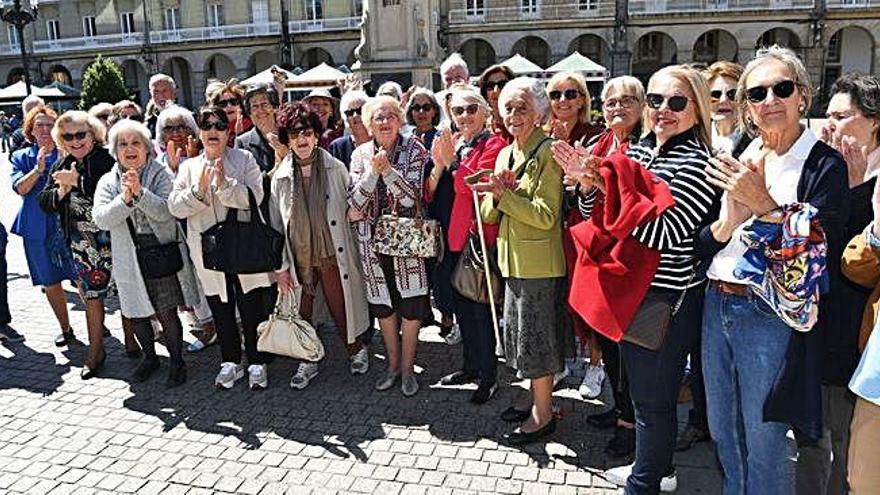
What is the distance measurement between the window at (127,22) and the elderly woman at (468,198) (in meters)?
42.7

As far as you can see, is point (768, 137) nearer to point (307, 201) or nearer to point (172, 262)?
point (307, 201)

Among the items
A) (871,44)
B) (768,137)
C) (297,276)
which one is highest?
(871,44)

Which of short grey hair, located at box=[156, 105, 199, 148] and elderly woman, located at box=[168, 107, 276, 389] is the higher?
short grey hair, located at box=[156, 105, 199, 148]

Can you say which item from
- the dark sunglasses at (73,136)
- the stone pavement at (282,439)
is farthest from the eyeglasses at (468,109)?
the dark sunglasses at (73,136)

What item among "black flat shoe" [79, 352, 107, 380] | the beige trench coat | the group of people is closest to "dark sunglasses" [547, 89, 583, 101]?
the group of people

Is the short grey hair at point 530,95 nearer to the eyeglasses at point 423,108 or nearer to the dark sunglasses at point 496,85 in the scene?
the dark sunglasses at point 496,85

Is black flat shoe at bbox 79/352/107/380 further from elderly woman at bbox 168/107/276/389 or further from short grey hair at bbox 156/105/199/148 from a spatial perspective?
short grey hair at bbox 156/105/199/148

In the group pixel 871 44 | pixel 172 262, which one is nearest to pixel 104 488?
pixel 172 262

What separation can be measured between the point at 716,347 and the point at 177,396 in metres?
4.06

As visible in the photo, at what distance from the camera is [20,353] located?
6.18m

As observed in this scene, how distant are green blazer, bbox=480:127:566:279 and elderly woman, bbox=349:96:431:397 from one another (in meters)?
0.94

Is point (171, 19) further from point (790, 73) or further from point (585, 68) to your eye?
point (790, 73)

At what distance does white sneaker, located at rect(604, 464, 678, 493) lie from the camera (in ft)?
11.8

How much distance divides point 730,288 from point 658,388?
66 centimetres
